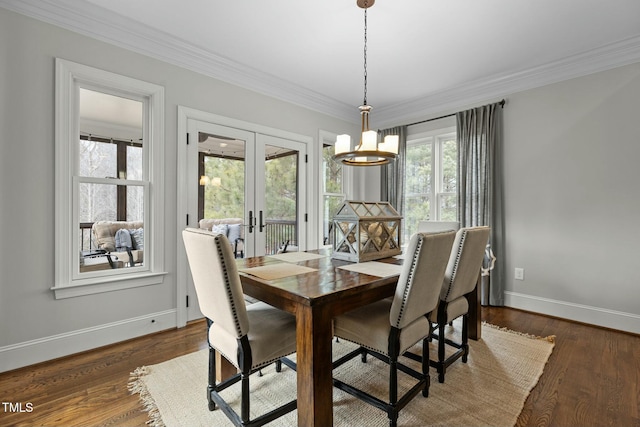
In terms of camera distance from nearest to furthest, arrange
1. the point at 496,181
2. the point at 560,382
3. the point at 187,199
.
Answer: the point at 560,382 → the point at 187,199 → the point at 496,181

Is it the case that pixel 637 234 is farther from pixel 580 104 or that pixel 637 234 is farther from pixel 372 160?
pixel 372 160

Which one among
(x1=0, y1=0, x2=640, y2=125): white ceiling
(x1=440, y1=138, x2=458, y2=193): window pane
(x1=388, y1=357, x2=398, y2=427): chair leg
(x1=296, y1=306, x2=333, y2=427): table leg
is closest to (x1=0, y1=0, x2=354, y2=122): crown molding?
(x1=0, y1=0, x2=640, y2=125): white ceiling

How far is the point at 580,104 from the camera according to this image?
313cm

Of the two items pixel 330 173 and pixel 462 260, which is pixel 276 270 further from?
pixel 330 173

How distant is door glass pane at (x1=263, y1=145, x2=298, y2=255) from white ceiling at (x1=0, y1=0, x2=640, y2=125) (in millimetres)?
765

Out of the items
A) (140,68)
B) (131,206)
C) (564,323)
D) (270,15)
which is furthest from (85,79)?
(564,323)

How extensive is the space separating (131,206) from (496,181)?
12.5 ft

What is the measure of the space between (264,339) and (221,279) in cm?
38

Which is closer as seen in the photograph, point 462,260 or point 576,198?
point 462,260

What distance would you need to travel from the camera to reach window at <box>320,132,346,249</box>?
14.5 feet

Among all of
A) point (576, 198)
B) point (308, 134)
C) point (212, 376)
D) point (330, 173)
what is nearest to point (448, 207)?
point (576, 198)

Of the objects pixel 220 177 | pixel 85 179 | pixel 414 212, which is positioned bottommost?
pixel 414 212

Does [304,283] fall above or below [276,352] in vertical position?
above

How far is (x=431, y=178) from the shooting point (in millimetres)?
4328
